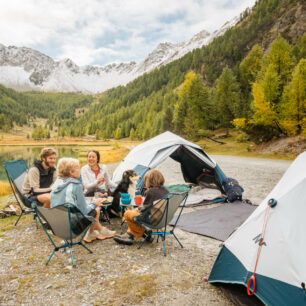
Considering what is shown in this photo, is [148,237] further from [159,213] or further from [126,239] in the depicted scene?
A: [159,213]

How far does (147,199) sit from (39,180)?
9.56ft

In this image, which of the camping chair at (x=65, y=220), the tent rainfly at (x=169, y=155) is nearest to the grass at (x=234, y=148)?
the tent rainfly at (x=169, y=155)

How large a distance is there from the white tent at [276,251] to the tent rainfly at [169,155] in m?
4.55

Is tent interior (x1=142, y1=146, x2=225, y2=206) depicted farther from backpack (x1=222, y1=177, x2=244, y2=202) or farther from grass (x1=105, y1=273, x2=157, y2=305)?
grass (x1=105, y1=273, x2=157, y2=305)

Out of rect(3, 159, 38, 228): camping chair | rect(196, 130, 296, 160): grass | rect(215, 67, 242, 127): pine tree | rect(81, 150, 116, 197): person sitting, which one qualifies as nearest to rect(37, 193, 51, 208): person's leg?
rect(3, 159, 38, 228): camping chair

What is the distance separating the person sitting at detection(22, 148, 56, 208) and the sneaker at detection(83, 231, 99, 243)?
1325 millimetres

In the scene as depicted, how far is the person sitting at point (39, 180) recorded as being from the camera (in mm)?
5535

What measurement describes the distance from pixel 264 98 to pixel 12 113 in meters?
177

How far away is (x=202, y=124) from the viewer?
3547 cm

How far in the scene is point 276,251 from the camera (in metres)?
2.95

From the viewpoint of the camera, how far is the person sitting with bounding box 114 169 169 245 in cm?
462

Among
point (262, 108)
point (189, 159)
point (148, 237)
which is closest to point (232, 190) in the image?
point (189, 159)

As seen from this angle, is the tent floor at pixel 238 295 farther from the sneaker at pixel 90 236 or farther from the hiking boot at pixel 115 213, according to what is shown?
the hiking boot at pixel 115 213

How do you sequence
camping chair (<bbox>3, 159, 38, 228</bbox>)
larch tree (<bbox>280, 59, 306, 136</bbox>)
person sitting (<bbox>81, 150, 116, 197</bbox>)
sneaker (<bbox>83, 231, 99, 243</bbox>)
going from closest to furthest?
sneaker (<bbox>83, 231, 99, 243</bbox>)
camping chair (<bbox>3, 159, 38, 228</bbox>)
person sitting (<bbox>81, 150, 116, 197</bbox>)
larch tree (<bbox>280, 59, 306, 136</bbox>)
